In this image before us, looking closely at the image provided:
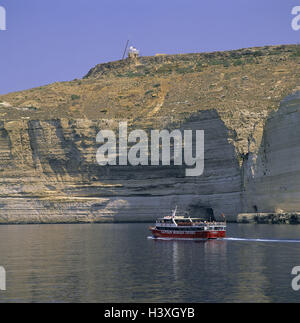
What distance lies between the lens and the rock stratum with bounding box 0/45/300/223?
76562 millimetres

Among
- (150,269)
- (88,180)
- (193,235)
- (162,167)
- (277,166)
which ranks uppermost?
(162,167)

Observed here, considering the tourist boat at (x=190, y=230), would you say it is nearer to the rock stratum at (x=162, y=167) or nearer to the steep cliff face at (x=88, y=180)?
the rock stratum at (x=162, y=167)

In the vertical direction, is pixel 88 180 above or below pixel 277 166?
below

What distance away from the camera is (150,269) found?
36875mm

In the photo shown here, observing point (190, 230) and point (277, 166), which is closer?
point (190, 230)

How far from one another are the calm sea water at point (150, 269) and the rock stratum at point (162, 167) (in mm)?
20690

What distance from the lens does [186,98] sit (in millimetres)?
97375

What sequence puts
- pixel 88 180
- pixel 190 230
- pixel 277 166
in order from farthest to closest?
pixel 88 180, pixel 277 166, pixel 190 230

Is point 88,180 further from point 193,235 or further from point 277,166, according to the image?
point 193,235

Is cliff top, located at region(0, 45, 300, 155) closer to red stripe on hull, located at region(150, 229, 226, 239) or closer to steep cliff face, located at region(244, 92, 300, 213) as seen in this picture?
steep cliff face, located at region(244, 92, 300, 213)

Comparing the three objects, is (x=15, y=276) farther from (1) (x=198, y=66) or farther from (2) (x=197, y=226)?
(1) (x=198, y=66)

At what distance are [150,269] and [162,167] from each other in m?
47.6

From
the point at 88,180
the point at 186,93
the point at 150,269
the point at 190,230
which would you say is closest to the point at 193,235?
the point at 190,230

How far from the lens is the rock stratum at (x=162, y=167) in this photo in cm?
7656
